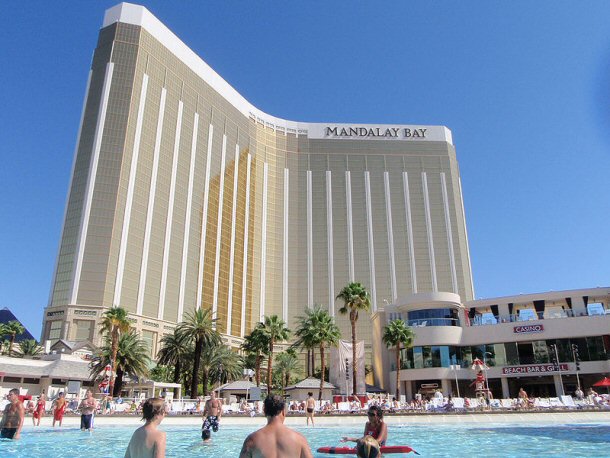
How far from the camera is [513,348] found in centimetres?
5684

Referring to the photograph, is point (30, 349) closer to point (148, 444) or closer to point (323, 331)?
point (323, 331)

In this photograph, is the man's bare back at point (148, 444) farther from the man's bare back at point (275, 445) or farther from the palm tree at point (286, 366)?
the palm tree at point (286, 366)

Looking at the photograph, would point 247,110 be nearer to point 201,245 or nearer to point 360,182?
point 360,182

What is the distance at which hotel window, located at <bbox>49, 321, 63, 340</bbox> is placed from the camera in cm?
8225

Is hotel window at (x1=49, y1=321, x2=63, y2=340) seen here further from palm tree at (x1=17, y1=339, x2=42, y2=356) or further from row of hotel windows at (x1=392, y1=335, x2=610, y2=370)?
row of hotel windows at (x1=392, y1=335, x2=610, y2=370)

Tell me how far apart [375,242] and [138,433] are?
120 meters

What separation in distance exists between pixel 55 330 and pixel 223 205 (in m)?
44.7

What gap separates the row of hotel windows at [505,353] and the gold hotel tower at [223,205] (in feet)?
168

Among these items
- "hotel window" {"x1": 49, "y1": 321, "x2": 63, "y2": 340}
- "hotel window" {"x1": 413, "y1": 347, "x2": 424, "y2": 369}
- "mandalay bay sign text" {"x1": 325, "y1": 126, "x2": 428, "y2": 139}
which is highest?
"mandalay bay sign text" {"x1": 325, "y1": 126, "x2": 428, "y2": 139}

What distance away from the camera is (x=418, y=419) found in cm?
3228

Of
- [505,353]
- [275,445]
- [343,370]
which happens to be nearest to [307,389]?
[343,370]

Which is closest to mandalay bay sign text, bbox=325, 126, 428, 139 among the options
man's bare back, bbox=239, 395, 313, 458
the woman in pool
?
the woman in pool

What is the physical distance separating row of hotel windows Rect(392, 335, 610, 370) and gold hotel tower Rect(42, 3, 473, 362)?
5114 centimetres

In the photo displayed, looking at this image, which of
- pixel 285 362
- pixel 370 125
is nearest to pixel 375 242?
pixel 370 125
